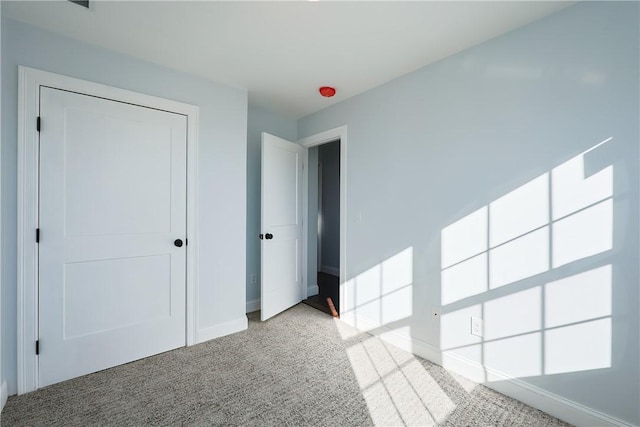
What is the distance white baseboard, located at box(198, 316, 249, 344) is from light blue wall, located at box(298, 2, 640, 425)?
111 centimetres

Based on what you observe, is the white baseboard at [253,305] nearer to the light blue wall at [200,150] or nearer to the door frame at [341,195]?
the light blue wall at [200,150]

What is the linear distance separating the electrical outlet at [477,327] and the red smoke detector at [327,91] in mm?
2218

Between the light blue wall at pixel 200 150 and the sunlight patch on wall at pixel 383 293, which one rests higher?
the light blue wall at pixel 200 150

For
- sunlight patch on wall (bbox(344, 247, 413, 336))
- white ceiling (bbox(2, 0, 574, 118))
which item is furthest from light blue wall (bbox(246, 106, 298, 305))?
sunlight patch on wall (bbox(344, 247, 413, 336))

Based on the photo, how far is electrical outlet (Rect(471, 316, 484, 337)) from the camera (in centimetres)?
202

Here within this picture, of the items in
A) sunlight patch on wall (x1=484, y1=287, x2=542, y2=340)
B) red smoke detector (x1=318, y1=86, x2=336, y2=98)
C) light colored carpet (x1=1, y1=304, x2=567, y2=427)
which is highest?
red smoke detector (x1=318, y1=86, x2=336, y2=98)

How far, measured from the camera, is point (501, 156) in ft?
6.34

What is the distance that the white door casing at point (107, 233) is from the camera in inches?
77.7

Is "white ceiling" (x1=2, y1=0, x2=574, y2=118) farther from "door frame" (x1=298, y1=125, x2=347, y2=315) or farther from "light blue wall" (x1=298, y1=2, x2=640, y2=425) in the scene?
"door frame" (x1=298, y1=125, x2=347, y2=315)

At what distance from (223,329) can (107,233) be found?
4.18 ft

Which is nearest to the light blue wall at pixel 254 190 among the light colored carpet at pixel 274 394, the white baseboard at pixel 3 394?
the light colored carpet at pixel 274 394

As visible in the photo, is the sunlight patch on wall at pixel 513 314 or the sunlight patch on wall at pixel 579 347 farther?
the sunlight patch on wall at pixel 513 314

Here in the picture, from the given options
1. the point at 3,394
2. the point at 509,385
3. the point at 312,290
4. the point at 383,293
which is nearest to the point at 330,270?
the point at 312,290

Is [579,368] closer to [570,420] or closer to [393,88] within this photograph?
[570,420]
